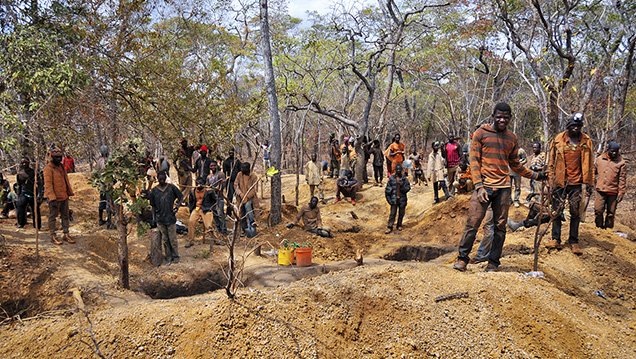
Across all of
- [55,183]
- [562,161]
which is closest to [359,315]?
[562,161]

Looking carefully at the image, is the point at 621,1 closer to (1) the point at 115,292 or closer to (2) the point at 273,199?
(2) the point at 273,199

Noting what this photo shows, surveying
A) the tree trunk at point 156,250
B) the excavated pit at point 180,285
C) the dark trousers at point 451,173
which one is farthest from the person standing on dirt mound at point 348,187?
the tree trunk at point 156,250

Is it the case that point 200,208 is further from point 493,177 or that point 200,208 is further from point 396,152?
point 396,152

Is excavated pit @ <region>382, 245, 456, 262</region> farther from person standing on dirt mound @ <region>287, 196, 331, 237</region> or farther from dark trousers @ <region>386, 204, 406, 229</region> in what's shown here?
person standing on dirt mound @ <region>287, 196, 331, 237</region>

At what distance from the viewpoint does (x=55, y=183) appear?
21.9 feet

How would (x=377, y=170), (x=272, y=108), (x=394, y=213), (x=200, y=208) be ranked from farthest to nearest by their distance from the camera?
(x=377, y=170) < (x=272, y=108) < (x=394, y=213) < (x=200, y=208)

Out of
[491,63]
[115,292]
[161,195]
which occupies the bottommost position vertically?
[115,292]

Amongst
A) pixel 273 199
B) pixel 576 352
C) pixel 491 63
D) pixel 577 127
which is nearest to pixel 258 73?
pixel 491 63

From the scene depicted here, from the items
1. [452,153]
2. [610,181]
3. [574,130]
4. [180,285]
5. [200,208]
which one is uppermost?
[574,130]

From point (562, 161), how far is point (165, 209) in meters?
6.33

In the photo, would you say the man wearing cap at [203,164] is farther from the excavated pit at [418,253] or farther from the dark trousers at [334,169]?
the dark trousers at [334,169]

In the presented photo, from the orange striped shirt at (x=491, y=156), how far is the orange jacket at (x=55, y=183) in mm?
A: 6885

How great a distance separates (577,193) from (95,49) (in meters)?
8.24

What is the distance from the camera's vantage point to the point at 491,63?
62.4ft
